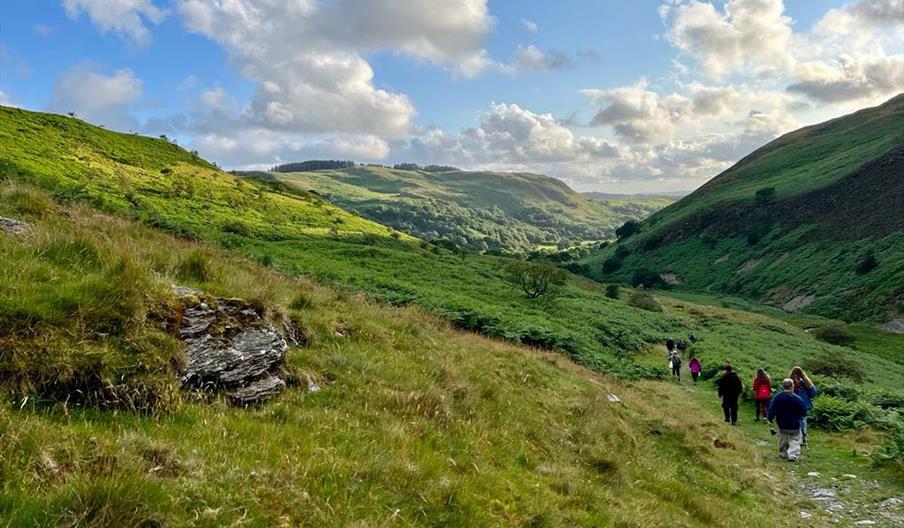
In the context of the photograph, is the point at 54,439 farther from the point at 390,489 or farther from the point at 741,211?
the point at 741,211

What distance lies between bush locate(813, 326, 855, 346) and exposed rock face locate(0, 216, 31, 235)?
6891 centimetres

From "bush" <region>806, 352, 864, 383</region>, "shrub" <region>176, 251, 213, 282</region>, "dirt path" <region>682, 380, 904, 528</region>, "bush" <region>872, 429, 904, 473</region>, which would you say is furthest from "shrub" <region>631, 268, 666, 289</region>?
"shrub" <region>176, 251, 213, 282</region>

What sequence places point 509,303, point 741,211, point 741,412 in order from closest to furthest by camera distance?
point 741,412
point 509,303
point 741,211

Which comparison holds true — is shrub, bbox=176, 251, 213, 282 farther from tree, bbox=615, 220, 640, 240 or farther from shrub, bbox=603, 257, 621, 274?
tree, bbox=615, 220, 640, 240

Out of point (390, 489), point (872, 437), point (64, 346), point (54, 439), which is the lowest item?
point (872, 437)

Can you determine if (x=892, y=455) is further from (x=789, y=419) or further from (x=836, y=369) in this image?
(x=836, y=369)

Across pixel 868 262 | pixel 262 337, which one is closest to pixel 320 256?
pixel 262 337

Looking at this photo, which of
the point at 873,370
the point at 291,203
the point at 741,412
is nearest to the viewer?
the point at 741,412

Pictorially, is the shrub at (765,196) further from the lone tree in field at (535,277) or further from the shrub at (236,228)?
the shrub at (236,228)

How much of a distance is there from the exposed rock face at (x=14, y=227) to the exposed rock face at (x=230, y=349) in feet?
8.76

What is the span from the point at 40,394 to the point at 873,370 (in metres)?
51.0

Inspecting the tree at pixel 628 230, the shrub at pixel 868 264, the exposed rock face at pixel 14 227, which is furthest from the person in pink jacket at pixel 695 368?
the tree at pixel 628 230

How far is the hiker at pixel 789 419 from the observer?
13.9m

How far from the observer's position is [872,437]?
15.5 metres
